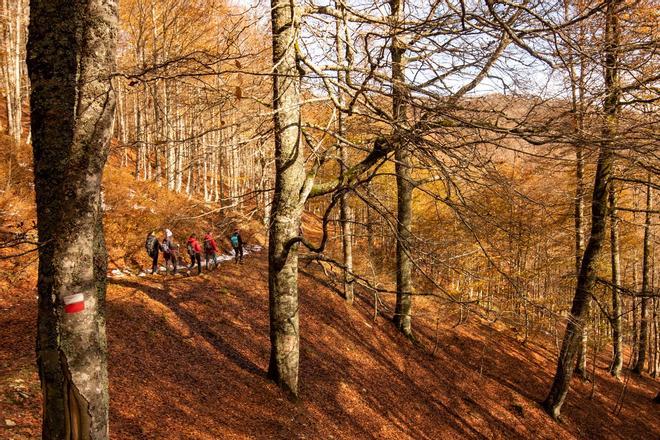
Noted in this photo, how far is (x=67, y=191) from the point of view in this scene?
215 cm

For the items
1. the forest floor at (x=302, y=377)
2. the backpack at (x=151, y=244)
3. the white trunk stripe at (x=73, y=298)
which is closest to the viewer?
the white trunk stripe at (x=73, y=298)

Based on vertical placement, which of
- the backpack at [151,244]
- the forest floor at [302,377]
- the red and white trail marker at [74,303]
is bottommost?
the forest floor at [302,377]

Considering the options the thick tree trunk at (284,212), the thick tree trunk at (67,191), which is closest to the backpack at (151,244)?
the thick tree trunk at (284,212)

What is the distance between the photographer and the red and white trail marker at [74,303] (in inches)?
84.1

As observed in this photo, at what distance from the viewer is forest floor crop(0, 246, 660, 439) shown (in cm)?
535

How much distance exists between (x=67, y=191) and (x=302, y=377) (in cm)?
626

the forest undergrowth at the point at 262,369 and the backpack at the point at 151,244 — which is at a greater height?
the backpack at the point at 151,244

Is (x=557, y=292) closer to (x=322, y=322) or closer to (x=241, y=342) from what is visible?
(x=322, y=322)

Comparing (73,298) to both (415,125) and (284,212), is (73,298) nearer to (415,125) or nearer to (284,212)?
(415,125)

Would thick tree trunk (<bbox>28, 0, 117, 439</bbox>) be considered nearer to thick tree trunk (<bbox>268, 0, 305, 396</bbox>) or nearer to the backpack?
thick tree trunk (<bbox>268, 0, 305, 396</bbox>)

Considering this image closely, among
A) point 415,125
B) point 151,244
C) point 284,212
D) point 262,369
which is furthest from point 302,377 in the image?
point 151,244

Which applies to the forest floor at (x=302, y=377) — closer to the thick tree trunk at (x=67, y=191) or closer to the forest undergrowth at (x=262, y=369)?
the forest undergrowth at (x=262, y=369)

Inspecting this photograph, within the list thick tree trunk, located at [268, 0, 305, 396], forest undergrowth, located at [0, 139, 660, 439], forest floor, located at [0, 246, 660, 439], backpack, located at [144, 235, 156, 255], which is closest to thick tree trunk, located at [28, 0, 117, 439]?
forest undergrowth, located at [0, 139, 660, 439]

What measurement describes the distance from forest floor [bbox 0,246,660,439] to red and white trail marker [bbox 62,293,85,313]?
314 cm
